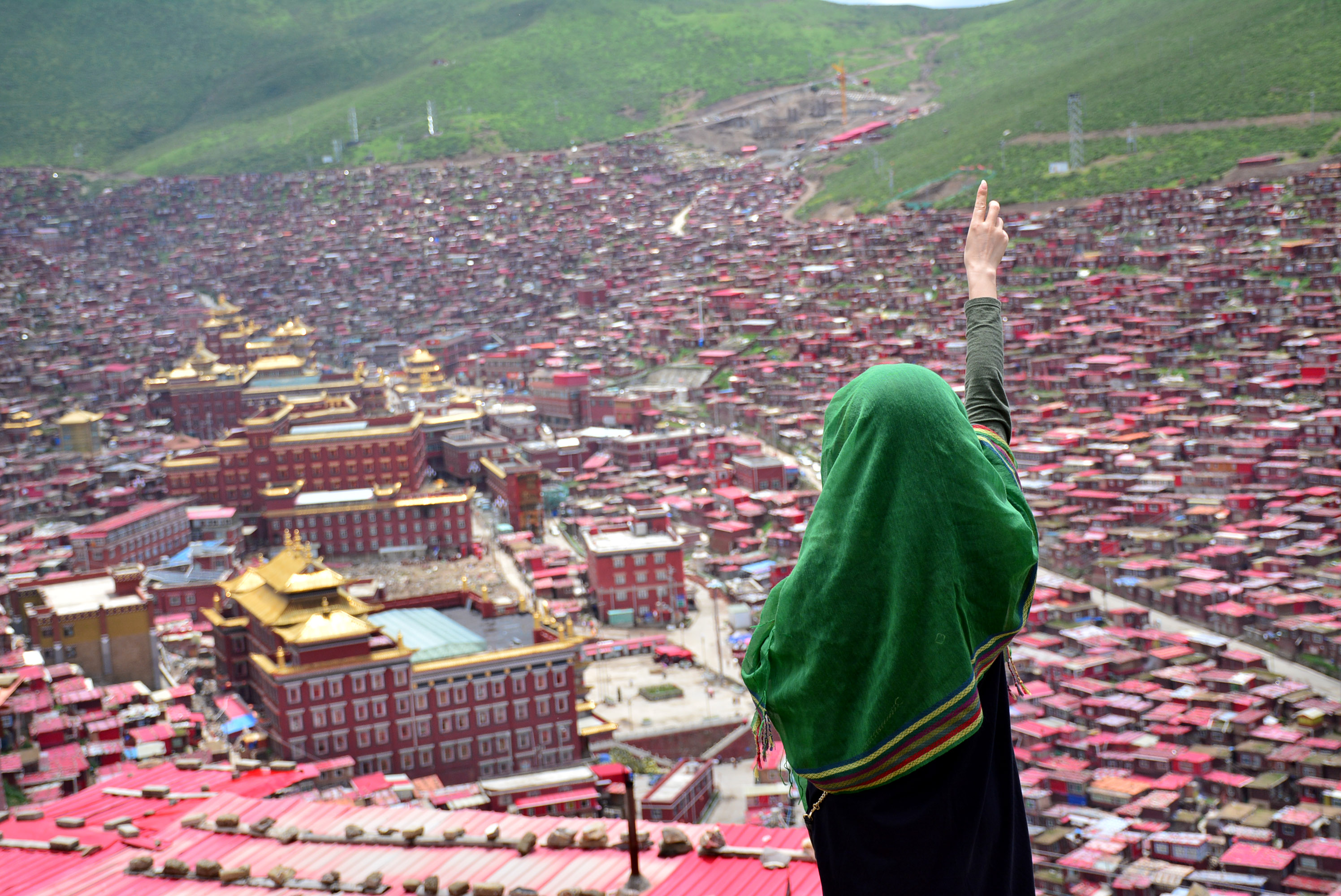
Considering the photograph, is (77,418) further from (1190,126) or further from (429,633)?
(1190,126)

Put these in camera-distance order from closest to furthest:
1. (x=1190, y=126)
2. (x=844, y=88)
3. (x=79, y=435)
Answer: (x=79, y=435) → (x=1190, y=126) → (x=844, y=88)

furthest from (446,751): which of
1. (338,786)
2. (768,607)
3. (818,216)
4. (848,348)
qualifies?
(818,216)

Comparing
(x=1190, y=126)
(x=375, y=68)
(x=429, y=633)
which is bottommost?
(x=429, y=633)

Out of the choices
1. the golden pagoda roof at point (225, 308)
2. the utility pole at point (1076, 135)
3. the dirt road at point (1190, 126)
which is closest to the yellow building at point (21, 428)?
the golden pagoda roof at point (225, 308)

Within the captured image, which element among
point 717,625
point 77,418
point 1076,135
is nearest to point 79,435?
point 77,418

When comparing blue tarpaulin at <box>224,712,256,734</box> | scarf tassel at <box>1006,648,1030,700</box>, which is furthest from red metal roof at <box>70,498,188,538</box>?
scarf tassel at <box>1006,648,1030,700</box>

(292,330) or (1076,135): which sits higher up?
(1076,135)
